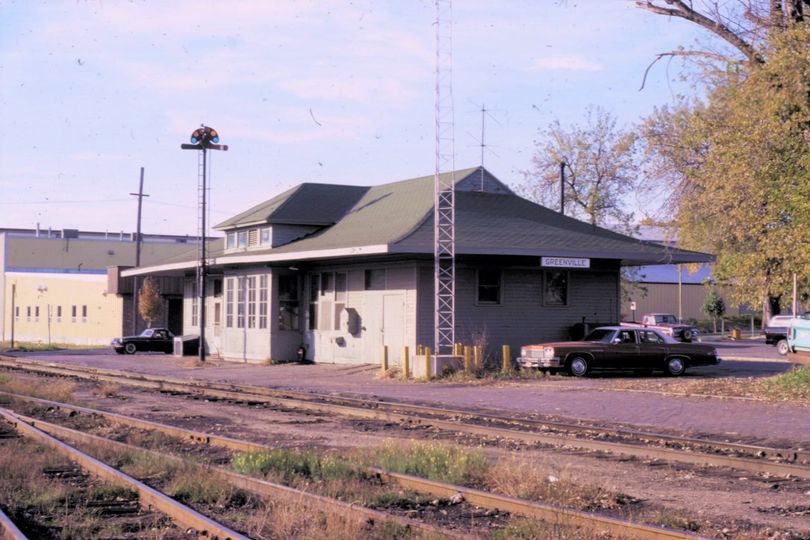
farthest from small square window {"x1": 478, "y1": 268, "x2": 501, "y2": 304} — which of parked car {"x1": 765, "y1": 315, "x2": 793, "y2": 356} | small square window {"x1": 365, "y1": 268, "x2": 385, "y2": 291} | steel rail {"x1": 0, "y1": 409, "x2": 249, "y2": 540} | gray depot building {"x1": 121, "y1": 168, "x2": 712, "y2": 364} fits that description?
parked car {"x1": 765, "y1": 315, "x2": 793, "y2": 356}

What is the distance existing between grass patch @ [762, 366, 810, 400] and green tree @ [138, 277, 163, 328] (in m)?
42.6

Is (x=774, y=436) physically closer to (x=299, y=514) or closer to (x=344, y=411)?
(x=344, y=411)

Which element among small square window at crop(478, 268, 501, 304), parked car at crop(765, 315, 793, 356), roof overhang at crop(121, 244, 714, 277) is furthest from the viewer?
parked car at crop(765, 315, 793, 356)

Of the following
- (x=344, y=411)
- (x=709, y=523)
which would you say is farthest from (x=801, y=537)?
(x=344, y=411)

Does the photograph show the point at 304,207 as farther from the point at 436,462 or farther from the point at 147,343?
the point at 436,462

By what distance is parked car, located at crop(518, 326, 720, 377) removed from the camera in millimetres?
26625

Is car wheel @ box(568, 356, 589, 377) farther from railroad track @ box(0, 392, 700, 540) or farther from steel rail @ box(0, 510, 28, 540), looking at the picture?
steel rail @ box(0, 510, 28, 540)

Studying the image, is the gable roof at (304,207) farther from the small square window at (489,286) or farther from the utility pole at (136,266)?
the utility pole at (136,266)

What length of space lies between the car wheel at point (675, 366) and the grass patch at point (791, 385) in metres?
5.02

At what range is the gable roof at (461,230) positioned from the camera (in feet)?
96.0

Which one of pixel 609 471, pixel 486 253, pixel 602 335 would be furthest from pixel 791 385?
pixel 609 471

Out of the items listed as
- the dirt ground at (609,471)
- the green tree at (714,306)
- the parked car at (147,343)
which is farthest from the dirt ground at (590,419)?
the green tree at (714,306)

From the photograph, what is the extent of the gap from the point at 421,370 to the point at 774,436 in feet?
43.1

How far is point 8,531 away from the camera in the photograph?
8.02 m
